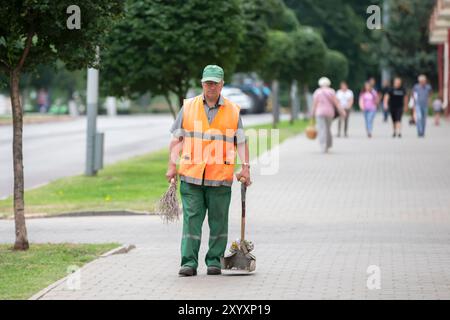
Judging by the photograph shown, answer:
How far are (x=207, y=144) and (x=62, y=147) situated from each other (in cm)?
2547

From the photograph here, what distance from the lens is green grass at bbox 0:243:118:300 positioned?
408 inches

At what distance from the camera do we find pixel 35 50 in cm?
1334

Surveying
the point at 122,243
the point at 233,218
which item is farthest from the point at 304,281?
the point at 233,218

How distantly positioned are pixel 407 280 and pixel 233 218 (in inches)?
231

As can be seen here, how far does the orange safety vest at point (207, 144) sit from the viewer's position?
11047 millimetres

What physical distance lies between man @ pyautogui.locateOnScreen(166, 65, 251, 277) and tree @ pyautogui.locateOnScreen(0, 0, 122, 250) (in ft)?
6.98

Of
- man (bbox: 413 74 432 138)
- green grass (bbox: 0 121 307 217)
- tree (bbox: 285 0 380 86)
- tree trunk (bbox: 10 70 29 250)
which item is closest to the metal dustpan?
tree trunk (bbox: 10 70 29 250)

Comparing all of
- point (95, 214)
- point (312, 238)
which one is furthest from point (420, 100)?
point (312, 238)

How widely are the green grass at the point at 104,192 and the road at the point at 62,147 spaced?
0.80 m

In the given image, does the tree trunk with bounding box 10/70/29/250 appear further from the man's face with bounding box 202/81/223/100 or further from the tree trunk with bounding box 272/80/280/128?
the tree trunk with bounding box 272/80/280/128

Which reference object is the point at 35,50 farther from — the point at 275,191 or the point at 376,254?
the point at 275,191

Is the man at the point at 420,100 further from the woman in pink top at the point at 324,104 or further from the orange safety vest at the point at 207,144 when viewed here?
the orange safety vest at the point at 207,144

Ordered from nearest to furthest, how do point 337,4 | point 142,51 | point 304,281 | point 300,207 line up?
1. point 304,281
2. point 300,207
3. point 142,51
4. point 337,4

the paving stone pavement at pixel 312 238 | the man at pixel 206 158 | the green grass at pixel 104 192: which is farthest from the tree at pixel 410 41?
the man at pixel 206 158
